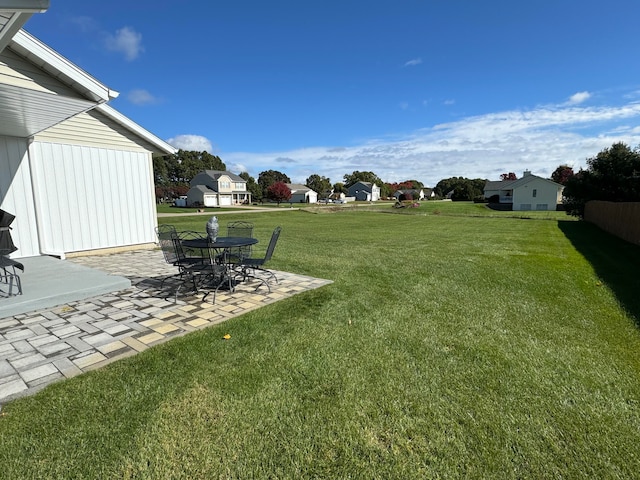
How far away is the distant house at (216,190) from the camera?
5628 cm

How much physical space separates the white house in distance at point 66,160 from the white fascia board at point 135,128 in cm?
3

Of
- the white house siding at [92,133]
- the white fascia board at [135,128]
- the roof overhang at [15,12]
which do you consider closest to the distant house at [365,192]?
the white fascia board at [135,128]

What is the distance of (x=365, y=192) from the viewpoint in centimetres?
9044

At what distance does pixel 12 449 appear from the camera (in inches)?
83.9

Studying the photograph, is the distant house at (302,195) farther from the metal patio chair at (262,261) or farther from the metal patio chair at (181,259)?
the metal patio chair at (181,259)

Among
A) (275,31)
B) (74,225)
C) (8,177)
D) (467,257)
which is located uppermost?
(275,31)

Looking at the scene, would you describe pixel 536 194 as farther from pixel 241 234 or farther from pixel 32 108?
pixel 32 108

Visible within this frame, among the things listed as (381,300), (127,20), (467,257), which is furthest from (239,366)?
(127,20)

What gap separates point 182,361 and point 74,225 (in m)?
7.93

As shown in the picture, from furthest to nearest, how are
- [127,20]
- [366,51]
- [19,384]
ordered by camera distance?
[366,51]
[127,20]
[19,384]

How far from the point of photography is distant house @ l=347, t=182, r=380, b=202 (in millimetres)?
89938

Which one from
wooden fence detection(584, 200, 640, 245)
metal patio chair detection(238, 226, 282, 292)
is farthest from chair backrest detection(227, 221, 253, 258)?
wooden fence detection(584, 200, 640, 245)

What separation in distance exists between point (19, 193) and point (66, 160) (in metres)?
1.42

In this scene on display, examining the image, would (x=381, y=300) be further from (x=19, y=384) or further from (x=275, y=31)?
(x=275, y=31)
